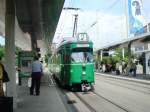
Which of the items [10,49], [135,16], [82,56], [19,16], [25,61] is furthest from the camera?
[135,16]

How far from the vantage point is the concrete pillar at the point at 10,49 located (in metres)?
15.7

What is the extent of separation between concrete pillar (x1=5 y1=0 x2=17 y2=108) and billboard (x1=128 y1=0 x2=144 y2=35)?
4510 centimetres

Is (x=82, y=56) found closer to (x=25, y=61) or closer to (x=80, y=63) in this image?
(x=80, y=63)

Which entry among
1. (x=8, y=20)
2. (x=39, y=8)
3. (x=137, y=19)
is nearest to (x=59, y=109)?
(x=8, y=20)

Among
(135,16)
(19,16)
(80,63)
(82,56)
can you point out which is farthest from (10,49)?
(135,16)

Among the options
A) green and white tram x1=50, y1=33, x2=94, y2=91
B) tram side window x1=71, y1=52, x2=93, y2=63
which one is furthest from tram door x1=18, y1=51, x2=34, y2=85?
tram side window x1=71, y1=52, x2=93, y2=63

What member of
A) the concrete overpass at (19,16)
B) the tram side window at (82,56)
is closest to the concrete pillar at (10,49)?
the concrete overpass at (19,16)

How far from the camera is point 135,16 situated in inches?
2382

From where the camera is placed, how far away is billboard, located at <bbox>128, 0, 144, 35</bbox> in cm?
6031

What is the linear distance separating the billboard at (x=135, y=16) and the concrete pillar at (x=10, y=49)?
4510 cm

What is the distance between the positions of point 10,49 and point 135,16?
4633 cm

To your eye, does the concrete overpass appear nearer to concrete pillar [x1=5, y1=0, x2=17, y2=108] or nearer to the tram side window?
concrete pillar [x1=5, y1=0, x2=17, y2=108]

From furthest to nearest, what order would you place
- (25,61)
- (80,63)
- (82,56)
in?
(25,61) → (82,56) → (80,63)

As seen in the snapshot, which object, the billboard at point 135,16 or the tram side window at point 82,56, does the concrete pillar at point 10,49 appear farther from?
the billboard at point 135,16
